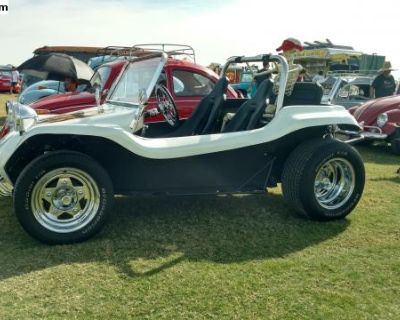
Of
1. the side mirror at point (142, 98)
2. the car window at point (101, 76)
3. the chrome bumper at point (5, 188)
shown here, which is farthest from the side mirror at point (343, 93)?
the chrome bumper at point (5, 188)

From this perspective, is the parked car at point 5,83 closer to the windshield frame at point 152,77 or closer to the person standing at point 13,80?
the person standing at point 13,80

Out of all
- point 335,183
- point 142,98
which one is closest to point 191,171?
point 142,98

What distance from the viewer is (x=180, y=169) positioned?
394cm

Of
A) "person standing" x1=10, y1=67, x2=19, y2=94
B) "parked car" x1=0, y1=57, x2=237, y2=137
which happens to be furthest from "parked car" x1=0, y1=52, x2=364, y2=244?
"person standing" x1=10, y1=67, x2=19, y2=94

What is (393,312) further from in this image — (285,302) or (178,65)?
(178,65)

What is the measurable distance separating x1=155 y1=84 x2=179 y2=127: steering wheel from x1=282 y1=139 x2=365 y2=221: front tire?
1330mm

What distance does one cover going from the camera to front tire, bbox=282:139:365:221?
13.5 ft

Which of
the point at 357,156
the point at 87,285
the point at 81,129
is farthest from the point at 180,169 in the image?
the point at 357,156

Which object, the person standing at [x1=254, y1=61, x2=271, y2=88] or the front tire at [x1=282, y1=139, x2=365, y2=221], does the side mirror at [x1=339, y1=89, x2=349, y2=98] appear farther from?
the front tire at [x1=282, y1=139, x2=365, y2=221]

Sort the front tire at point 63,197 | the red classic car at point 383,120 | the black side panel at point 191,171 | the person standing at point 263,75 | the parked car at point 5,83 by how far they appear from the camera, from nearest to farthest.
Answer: the front tire at point 63,197, the black side panel at point 191,171, the person standing at point 263,75, the red classic car at point 383,120, the parked car at point 5,83

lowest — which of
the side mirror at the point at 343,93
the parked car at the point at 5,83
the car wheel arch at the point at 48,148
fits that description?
the parked car at the point at 5,83

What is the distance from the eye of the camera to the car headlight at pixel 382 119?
26.8 ft

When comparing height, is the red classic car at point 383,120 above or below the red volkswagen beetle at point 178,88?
below

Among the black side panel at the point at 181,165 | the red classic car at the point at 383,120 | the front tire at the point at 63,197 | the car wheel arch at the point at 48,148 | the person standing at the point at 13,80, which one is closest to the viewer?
the front tire at the point at 63,197
